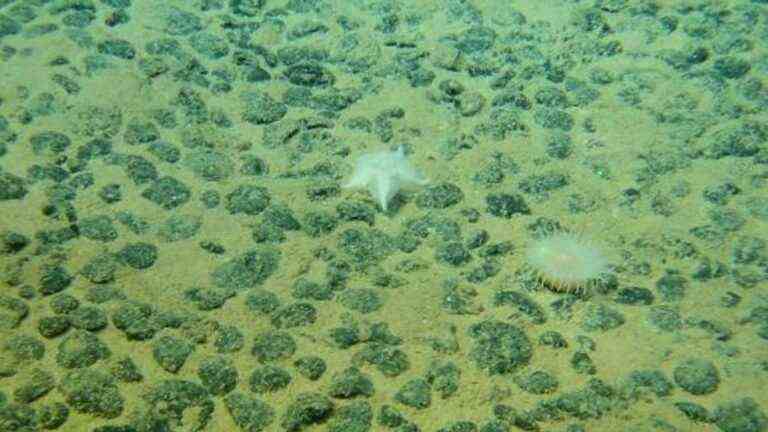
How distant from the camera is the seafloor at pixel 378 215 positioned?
11.2ft

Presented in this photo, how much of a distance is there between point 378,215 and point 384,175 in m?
0.21

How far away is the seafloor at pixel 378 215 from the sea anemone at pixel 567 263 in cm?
5

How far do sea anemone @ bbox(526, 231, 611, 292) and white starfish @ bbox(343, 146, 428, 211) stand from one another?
0.76 m

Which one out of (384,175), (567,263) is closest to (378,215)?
(384,175)

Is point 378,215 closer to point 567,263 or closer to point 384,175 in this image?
point 384,175

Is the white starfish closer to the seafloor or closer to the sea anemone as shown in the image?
the seafloor

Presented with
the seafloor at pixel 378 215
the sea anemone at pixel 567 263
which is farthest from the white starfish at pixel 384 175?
the sea anemone at pixel 567 263

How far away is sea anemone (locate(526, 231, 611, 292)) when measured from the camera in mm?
3854

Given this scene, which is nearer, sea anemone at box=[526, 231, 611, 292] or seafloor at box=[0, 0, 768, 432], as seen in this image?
seafloor at box=[0, 0, 768, 432]

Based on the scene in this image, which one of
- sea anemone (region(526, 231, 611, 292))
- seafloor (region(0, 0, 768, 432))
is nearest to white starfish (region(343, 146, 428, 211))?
seafloor (region(0, 0, 768, 432))

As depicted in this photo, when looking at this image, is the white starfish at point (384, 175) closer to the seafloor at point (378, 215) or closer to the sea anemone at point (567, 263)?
the seafloor at point (378, 215)

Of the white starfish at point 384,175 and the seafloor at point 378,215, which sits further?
the white starfish at point 384,175

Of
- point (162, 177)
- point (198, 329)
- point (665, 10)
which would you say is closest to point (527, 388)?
point (198, 329)

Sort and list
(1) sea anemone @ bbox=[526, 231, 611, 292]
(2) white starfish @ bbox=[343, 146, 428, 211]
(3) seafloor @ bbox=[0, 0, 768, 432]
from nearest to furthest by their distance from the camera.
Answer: (3) seafloor @ bbox=[0, 0, 768, 432] → (1) sea anemone @ bbox=[526, 231, 611, 292] → (2) white starfish @ bbox=[343, 146, 428, 211]
